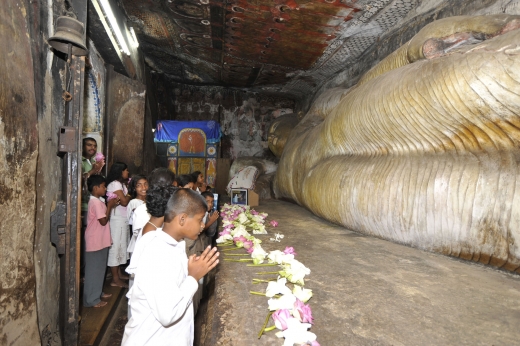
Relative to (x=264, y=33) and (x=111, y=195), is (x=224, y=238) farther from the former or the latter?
(x=264, y=33)

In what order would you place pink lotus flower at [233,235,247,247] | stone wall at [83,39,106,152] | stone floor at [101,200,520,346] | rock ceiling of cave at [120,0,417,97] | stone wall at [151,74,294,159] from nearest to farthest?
1. stone floor at [101,200,520,346]
2. pink lotus flower at [233,235,247,247]
3. stone wall at [83,39,106,152]
4. rock ceiling of cave at [120,0,417,97]
5. stone wall at [151,74,294,159]

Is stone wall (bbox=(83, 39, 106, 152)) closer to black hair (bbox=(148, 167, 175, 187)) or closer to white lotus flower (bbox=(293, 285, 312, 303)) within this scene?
black hair (bbox=(148, 167, 175, 187))

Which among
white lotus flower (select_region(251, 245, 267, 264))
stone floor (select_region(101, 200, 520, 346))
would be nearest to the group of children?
stone floor (select_region(101, 200, 520, 346))

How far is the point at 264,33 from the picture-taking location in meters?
5.68

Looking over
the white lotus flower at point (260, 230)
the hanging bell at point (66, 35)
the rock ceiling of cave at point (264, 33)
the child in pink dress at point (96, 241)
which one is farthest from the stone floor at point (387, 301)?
the rock ceiling of cave at point (264, 33)

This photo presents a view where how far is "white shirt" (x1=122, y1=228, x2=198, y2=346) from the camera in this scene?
4.11 ft

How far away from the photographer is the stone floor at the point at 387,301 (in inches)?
47.8

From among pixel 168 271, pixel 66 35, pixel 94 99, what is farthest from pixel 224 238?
pixel 94 99

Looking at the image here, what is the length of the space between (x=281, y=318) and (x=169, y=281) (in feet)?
1.61

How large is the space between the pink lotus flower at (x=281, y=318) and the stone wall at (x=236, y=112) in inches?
381

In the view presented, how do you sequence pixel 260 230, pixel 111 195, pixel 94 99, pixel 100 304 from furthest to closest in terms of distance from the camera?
pixel 94 99
pixel 111 195
pixel 100 304
pixel 260 230

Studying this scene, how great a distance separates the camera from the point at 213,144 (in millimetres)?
9016

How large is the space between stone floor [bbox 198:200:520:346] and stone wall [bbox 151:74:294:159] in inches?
342

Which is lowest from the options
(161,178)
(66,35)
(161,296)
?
(161,296)
